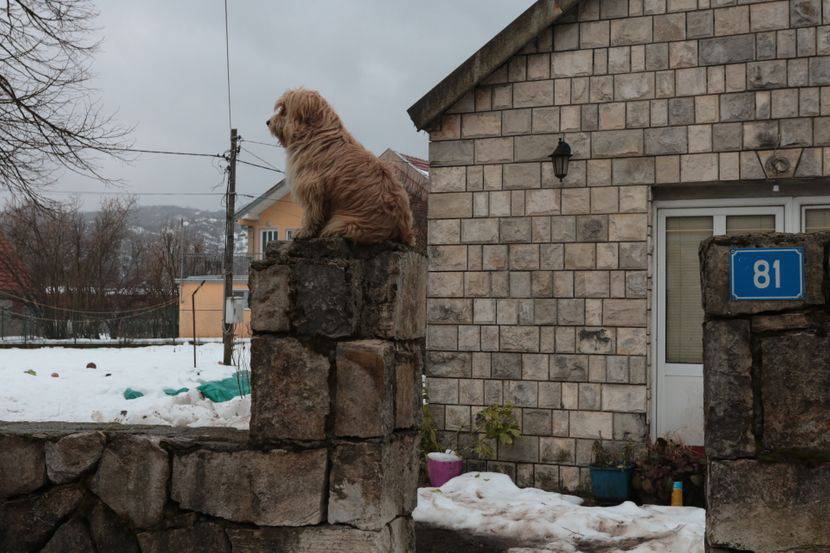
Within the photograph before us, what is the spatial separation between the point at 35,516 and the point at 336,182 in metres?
2.10

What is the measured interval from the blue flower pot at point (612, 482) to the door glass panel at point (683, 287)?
45.0 inches

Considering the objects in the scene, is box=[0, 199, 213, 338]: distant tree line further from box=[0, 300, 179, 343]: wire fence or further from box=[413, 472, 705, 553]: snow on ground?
box=[413, 472, 705, 553]: snow on ground

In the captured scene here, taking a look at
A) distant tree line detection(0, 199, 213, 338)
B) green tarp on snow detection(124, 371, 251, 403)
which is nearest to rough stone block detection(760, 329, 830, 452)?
green tarp on snow detection(124, 371, 251, 403)

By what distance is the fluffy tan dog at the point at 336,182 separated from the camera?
351 cm

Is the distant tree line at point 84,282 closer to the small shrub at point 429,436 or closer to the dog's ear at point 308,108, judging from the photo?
the small shrub at point 429,436

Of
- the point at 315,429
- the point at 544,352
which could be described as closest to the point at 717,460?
the point at 315,429

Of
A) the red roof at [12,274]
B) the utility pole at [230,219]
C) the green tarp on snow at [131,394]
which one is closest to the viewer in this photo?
the green tarp on snow at [131,394]

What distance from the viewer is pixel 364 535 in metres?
3.34

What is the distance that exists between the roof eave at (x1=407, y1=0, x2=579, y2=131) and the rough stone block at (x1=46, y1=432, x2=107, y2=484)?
14.8ft

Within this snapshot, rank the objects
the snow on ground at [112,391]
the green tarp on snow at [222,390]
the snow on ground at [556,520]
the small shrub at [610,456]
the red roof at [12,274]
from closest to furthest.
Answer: the snow on ground at [556,520], the small shrub at [610,456], the snow on ground at [112,391], the green tarp on snow at [222,390], the red roof at [12,274]

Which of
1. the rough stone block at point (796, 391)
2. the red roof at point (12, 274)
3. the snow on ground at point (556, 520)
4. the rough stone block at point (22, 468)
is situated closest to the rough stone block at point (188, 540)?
the rough stone block at point (22, 468)

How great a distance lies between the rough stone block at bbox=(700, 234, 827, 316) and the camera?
301cm

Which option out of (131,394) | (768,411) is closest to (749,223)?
(768,411)

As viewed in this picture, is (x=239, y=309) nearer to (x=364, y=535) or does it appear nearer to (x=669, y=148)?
(x=669, y=148)
